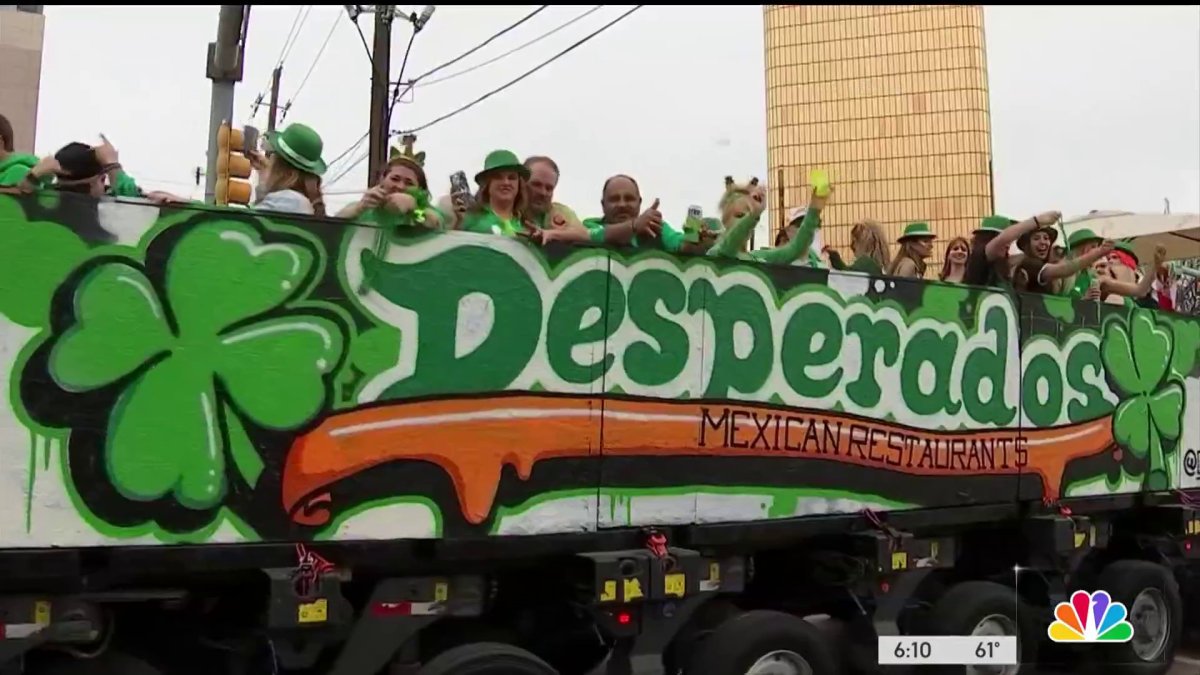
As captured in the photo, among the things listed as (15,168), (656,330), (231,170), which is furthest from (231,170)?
(656,330)

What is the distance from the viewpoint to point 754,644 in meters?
4.89

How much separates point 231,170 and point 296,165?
2.61 metres

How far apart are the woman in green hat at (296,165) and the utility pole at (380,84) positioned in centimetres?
1079

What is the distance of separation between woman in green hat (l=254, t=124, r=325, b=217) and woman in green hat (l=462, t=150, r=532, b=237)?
681 millimetres

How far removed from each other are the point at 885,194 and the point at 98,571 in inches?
1181

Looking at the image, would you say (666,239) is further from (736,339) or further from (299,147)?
(299,147)

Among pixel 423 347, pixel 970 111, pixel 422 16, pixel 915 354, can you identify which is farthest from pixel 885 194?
pixel 423 347

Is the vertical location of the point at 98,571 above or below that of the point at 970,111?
below

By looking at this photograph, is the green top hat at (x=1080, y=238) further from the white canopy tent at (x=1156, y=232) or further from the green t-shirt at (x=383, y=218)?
the green t-shirt at (x=383, y=218)


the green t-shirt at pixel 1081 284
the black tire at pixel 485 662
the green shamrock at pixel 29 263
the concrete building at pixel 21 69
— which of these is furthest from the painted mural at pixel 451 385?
the concrete building at pixel 21 69

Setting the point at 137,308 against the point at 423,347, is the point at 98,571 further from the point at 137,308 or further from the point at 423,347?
the point at 423,347

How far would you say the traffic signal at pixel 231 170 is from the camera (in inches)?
232

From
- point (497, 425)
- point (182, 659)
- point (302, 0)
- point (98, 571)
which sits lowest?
point (182, 659)

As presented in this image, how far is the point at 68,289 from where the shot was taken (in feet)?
11.3
